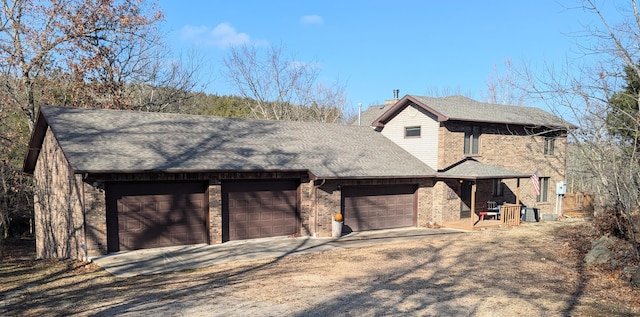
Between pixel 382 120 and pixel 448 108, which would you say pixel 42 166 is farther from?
pixel 448 108

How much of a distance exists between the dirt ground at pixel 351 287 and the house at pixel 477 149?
639cm

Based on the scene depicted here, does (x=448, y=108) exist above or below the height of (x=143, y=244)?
above

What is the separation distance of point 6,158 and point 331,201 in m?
15.7

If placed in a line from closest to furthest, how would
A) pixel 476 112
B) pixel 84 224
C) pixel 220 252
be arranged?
1. pixel 84 224
2. pixel 220 252
3. pixel 476 112

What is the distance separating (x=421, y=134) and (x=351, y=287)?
42.6 feet

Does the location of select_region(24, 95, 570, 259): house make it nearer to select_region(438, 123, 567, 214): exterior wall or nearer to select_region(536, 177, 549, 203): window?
select_region(438, 123, 567, 214): exterior wall

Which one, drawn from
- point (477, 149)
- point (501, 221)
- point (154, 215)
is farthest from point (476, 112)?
point (154, 215)

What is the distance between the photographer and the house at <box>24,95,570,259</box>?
1345cm

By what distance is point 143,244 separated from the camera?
45.6 feet

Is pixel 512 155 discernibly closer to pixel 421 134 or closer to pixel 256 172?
pixel 421 134

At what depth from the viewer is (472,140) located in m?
21.4

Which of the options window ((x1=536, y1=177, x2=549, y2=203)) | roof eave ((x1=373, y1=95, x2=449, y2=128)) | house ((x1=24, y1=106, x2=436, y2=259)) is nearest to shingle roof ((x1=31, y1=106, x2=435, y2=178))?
house ((x1=24, y1=106, x2=436, y2=259))

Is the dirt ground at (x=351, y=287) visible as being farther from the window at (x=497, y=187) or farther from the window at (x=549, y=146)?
the window at (x=549, y=146)

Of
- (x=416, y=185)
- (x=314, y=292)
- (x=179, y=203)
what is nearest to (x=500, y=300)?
(x=314, y=292)
